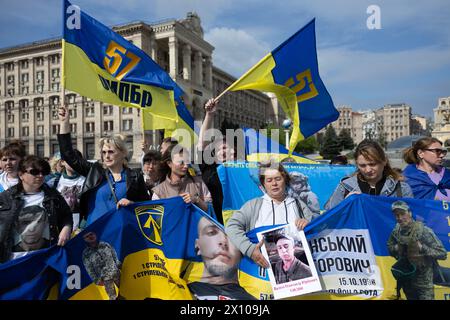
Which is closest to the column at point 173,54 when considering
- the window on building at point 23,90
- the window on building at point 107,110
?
the window on building at point 107,110

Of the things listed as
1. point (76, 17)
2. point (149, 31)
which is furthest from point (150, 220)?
point (149, 31)

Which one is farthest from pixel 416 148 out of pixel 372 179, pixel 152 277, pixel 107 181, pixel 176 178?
pixel 107 181

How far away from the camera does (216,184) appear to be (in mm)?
4637

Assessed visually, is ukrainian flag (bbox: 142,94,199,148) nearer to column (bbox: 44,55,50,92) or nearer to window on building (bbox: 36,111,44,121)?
column (bbox: 44,55,50,92)

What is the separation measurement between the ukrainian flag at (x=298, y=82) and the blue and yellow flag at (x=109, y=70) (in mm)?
1561

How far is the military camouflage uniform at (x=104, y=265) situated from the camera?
3752 mm

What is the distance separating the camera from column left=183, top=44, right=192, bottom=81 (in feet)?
214

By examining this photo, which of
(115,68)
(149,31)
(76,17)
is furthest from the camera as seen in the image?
(149,31)

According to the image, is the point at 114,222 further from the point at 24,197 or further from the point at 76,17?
the point at 76,17

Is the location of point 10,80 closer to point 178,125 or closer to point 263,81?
point 178,125

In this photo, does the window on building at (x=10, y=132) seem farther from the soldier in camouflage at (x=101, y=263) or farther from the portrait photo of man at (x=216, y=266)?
the portrait photo of man at (x=216, y=266)

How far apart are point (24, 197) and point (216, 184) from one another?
208 cm

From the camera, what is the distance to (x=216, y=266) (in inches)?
152

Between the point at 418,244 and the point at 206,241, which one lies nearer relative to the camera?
the point at 418,244
